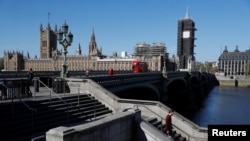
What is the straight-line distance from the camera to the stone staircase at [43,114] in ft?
36.0

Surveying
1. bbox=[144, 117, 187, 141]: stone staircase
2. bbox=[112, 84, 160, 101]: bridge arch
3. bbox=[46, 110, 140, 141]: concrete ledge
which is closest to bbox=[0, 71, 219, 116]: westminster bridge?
bbox=[112, 84, 160, 101]: bridge arch

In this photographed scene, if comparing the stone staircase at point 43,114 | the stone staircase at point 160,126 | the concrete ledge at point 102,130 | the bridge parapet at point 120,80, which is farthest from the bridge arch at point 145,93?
the concrete ledge at point 102,130

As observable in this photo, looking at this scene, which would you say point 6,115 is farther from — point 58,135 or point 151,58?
point 151,58

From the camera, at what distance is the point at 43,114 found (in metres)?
13.1

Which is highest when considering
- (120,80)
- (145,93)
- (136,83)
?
(120,80)

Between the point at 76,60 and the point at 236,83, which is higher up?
the point at 76,60

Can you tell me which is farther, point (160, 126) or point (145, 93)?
point (145, 93)

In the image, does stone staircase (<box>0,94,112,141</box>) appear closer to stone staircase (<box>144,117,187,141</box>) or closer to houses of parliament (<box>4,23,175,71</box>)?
stone staircase (<box>144,117,187,141</box>)

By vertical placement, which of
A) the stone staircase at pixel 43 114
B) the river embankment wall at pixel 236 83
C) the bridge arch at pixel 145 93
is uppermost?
the stone staircase at pixel 43 114

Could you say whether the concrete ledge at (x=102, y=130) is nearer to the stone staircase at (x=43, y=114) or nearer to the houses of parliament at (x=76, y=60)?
the stone staircase at (x=43, y=114)

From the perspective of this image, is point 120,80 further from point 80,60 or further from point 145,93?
point 80,60

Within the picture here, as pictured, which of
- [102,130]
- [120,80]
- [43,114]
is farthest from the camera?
[120,80]

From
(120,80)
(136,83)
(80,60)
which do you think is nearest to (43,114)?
(120,80)

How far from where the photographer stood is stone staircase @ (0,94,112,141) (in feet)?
36.0
